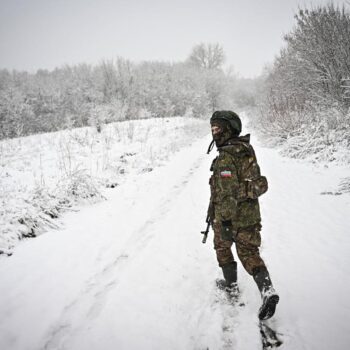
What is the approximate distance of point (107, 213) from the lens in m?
4.77

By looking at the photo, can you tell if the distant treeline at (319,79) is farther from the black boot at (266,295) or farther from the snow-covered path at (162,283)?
the black boot at (266,295)

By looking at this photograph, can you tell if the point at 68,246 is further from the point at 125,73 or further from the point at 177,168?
the point at 125,73

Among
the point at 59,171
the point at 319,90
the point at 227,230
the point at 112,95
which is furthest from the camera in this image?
the point at 112,95

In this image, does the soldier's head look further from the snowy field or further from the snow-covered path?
the snowy field

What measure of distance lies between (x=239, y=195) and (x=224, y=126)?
66 centimetres

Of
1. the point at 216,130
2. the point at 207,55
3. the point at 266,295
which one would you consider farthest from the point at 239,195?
the point at 207,55

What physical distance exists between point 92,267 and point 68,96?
35.4 metres

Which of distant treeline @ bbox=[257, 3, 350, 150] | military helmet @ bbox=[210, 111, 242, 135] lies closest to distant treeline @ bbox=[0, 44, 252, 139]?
distant treeline @ bbox=[257, 3, 350, 150]

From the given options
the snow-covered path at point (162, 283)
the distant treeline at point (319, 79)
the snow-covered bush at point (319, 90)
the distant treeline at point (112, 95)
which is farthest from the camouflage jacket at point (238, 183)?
A: the distant treeline at point (112, 95)

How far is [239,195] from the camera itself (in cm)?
210

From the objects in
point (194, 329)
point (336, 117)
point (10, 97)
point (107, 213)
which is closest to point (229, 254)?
point (194, 329)

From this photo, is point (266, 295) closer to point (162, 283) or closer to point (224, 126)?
point (162, 283)

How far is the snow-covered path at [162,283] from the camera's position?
2.06 metres

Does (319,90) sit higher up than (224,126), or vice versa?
(319,90)
